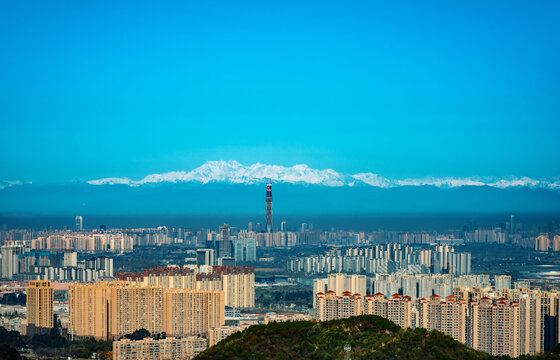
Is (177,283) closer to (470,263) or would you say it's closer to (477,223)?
(470,263)

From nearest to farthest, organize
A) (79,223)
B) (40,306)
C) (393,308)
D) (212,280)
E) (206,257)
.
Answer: (393,308) < (40,306) < (212,280) < (206,257) < (79,223)

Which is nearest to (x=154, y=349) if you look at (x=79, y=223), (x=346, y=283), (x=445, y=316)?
(x=445, y=316)

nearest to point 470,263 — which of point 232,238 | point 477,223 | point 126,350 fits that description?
point 477,223

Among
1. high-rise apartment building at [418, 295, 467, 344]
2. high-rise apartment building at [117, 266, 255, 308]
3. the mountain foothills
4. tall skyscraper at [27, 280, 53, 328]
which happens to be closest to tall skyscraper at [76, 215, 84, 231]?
high-rise apartment building at [117, 266, 255, 308]

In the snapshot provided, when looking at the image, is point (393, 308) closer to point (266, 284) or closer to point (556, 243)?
point (266, 284)

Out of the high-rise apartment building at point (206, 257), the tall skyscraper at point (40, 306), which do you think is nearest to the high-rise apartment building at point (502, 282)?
the tall skyscraper at point (40, 306)

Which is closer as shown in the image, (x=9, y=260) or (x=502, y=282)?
(x=502, y=282)

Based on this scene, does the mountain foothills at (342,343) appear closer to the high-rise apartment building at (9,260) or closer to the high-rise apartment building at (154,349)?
the high-rise apartment building at (154,349)
